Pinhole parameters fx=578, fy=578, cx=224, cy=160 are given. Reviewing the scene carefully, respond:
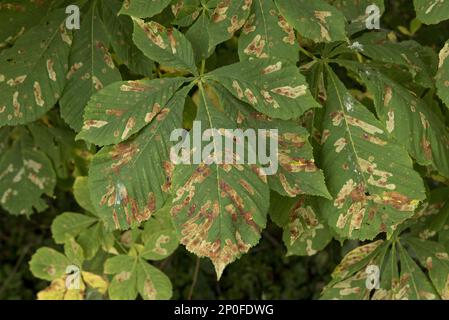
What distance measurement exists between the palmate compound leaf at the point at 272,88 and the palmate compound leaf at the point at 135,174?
0.13m

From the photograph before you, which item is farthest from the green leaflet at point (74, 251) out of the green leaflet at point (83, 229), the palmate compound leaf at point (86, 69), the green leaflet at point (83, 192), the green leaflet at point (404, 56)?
the green leaflet at point (404, 56)

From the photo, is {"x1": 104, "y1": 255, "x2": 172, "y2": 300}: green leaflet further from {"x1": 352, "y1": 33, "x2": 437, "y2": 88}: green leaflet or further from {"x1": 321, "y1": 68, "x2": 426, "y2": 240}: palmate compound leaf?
{"x1": 352, "y1": 33, "x2": 437, "y2": 88}: green leaflet

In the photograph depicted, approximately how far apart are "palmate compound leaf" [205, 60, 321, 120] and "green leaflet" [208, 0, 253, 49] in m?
0.07

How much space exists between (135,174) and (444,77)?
2.00 feet

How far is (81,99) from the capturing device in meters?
1.28

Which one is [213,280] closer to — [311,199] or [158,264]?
[158,264]

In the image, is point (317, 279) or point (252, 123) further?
point (317, 279)

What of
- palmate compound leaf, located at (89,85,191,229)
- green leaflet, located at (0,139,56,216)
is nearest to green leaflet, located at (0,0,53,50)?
palmate compound leaf, located at (89,85,191,229)

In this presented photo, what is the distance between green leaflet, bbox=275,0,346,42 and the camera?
3.54ft

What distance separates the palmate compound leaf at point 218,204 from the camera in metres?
0.98

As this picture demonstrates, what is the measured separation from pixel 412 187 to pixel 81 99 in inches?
28.5

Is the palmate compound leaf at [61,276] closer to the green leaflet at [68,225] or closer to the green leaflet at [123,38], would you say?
the green leaflet at [68,225]
